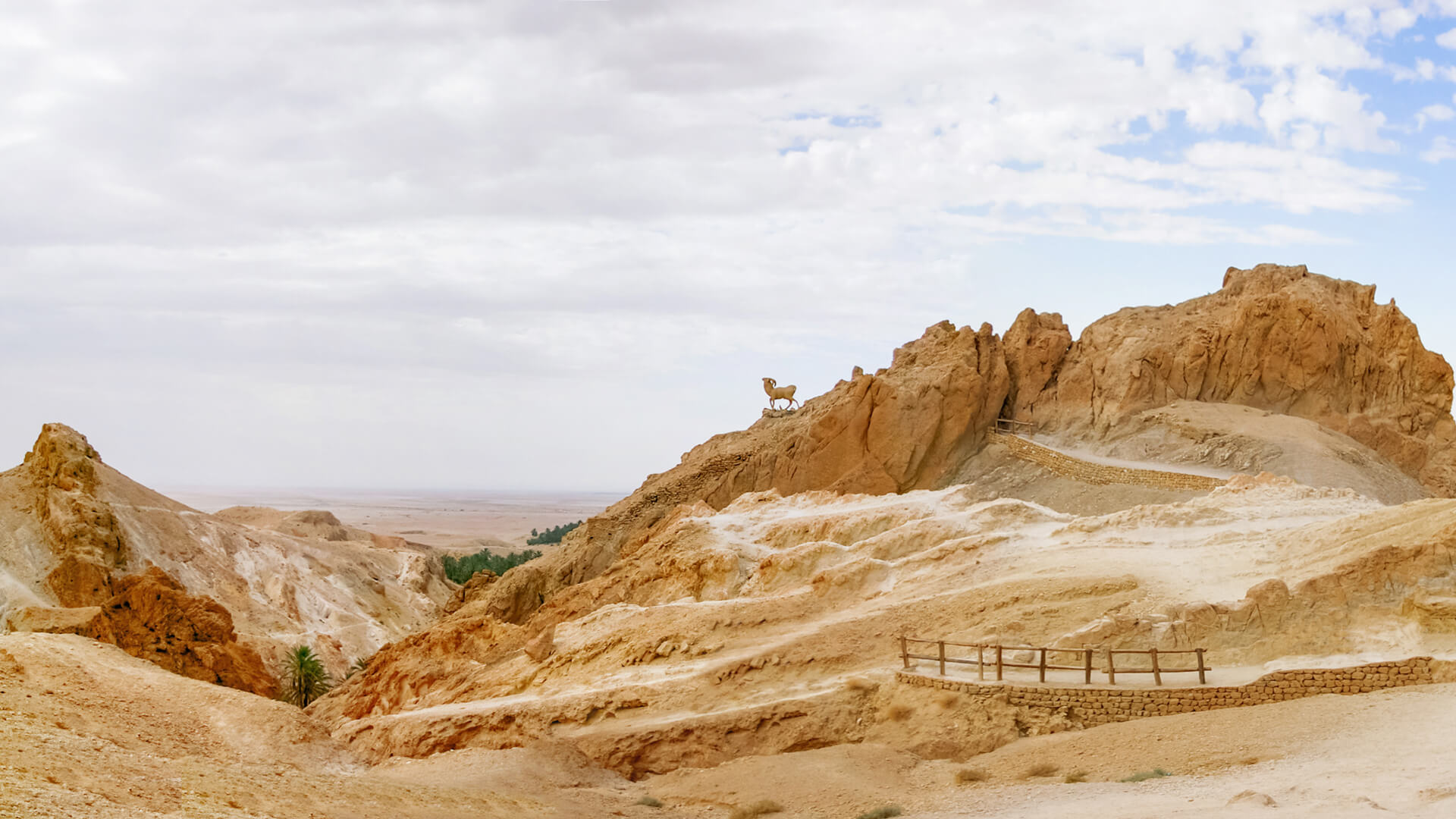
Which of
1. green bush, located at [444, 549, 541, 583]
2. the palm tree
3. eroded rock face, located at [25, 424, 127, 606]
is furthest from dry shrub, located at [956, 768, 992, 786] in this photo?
green bush, located at [444, 549, 541, 583]

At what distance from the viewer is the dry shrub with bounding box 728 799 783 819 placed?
17.0m

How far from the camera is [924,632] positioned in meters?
22.0

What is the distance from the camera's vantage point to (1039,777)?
16547mm

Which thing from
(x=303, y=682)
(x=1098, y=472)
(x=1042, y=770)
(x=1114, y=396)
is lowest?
(x=303, y=682)

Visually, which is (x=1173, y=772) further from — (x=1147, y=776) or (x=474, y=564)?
(x=474, y=564)

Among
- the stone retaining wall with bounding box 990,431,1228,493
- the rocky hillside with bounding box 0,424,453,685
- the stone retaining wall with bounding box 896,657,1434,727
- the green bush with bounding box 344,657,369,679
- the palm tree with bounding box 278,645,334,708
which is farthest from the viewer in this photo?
the green bush with bounding box 344,657,369,679

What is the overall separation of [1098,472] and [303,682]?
77.2ft

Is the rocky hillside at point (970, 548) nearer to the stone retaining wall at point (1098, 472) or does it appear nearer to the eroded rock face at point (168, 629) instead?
the stone retaining wall at point (1098, 472)

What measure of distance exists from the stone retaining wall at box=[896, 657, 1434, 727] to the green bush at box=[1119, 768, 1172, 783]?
7.86 feet

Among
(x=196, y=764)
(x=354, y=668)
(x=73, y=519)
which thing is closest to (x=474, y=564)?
(x=354, y=668)

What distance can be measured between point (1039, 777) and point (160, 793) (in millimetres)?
10549

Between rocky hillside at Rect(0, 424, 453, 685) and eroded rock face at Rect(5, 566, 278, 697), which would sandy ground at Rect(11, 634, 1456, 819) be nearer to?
eroded rock face at Rect(5, 566, 278, 697)

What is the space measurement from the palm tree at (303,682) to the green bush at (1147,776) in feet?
87.0

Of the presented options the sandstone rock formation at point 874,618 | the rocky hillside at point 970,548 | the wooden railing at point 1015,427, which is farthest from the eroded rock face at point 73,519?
the wooden railing at point 1015,427
